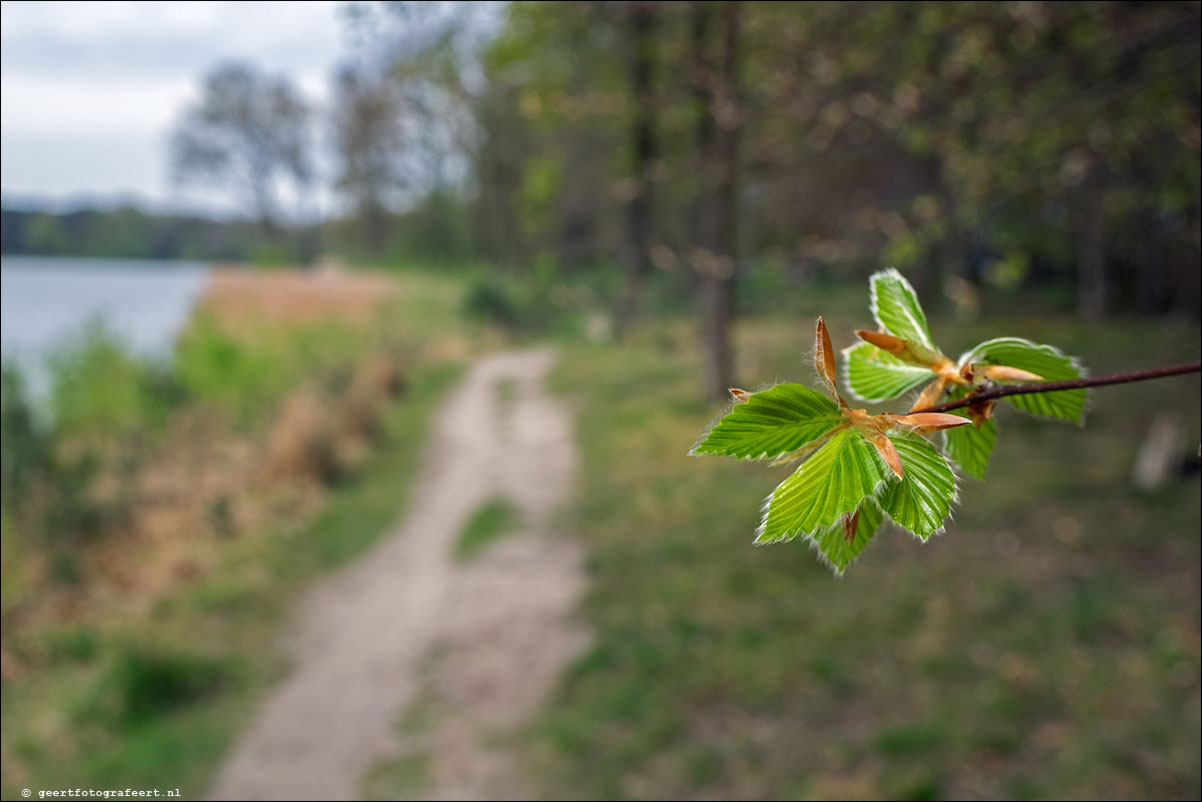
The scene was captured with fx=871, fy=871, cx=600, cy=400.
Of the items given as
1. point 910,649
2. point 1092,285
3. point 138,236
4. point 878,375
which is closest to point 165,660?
point 138,236

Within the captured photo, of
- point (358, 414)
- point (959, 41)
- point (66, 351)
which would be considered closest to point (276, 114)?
point (66, 351)

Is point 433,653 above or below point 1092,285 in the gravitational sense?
below

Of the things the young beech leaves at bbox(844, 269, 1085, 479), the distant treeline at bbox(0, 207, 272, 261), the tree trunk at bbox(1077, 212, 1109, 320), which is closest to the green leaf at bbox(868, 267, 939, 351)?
the young beech leaves at bbox(844, 269, 1085, 479)

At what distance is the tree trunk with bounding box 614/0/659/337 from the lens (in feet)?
13.0

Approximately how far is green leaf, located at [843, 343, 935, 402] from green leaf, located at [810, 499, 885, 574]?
8cm

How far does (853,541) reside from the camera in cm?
54

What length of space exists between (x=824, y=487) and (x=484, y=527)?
7024 mm

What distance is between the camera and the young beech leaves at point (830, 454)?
451mm

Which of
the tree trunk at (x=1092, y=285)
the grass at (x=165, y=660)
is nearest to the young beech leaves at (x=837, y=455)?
the grass at (x=165, y=660)

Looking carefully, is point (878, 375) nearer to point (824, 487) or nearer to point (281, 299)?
point (824, 487)

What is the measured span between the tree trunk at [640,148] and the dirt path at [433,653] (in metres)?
2.32

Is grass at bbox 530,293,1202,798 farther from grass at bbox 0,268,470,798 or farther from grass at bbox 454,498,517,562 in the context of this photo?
grass at bbox 0,268,470,798

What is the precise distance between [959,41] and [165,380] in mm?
9670

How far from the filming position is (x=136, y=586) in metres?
6.25
